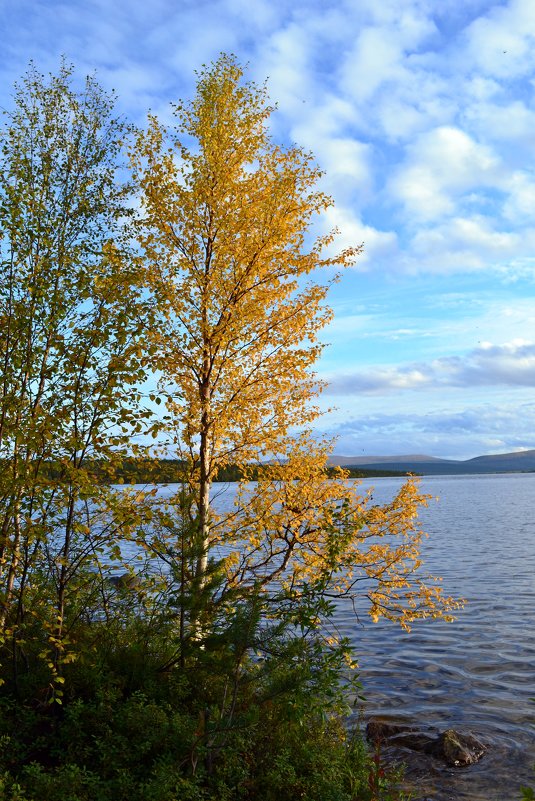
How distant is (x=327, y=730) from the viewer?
35.4 feet

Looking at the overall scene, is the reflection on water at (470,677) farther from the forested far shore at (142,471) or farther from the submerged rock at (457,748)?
the forested far shore at (142,471)

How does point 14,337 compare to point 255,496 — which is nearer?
point 14,337

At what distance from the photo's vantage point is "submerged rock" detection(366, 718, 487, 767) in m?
11.7

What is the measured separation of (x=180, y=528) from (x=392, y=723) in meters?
7.01

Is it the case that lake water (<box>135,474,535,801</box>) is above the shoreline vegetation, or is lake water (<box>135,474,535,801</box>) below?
below

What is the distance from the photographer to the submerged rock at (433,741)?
38.5 feet

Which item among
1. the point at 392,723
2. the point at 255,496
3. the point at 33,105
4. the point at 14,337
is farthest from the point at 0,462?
the point at 392,723

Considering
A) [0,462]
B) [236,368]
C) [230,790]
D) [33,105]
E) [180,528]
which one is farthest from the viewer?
[236,368]

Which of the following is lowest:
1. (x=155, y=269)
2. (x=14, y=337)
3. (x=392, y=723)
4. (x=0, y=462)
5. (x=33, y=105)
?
(x=392, y=723)

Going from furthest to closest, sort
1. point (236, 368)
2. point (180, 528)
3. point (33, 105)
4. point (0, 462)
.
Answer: point (236, 368)
point (33, 105)
point (180, 528)
point (0, 462)

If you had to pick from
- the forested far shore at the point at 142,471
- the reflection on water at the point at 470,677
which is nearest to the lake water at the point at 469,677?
the reflection on water at the point at 470,677

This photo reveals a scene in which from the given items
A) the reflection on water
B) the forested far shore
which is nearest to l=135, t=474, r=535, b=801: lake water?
the reflection on water

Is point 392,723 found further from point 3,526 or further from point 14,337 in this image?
point 14,337

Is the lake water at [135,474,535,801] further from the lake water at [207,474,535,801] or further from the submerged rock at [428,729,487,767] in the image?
the submerged rock at [428,729,487,767]
